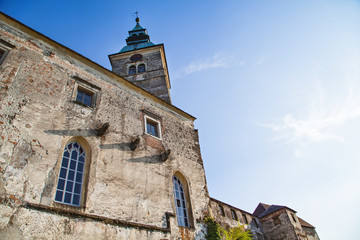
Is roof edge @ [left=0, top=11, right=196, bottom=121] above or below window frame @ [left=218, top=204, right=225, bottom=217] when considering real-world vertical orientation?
above

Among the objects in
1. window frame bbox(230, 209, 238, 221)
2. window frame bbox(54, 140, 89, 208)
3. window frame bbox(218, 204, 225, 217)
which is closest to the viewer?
window frame bbox(54, 140, 89, 208)

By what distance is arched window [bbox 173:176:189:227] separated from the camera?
9.56 meters

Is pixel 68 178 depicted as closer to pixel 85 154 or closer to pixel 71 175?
pixel 71 175

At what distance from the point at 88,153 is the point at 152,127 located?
373cm

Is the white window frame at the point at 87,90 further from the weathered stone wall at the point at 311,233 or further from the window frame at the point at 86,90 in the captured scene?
the weathered stone wall at the point at 311,233

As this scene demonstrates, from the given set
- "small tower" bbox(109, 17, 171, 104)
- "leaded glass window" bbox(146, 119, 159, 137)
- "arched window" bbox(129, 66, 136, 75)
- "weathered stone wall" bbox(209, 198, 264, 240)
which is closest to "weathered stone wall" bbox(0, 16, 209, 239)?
"leaded glass window" bbox(146, 119, 159, 137)

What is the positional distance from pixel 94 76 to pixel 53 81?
1930mm

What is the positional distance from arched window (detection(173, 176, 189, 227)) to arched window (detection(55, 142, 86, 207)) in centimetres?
392

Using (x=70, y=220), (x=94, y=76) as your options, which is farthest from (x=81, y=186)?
(x=94, y=76)

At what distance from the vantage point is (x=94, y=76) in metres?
10.6

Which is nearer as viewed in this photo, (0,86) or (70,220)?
(70,220)

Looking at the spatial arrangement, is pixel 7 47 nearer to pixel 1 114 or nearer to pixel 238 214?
pixel 1 114

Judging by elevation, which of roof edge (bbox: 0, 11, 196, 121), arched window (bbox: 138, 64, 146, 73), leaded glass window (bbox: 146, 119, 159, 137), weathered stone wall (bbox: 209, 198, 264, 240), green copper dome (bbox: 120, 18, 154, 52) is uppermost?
green copper dome (bbox: 120, 18, 154, 52)

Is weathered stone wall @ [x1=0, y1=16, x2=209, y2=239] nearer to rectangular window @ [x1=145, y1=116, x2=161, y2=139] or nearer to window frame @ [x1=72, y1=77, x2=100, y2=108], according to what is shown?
window frame @ [x1=72, y1=77, x2=100, y2=108]
